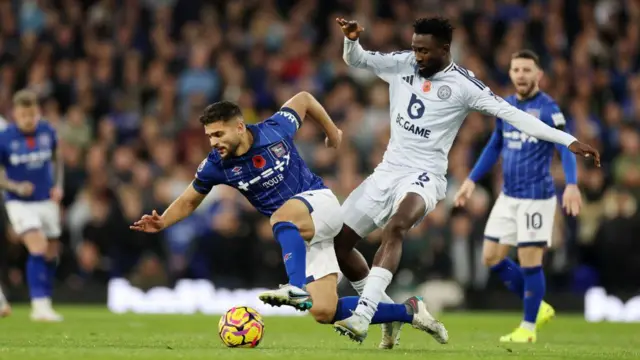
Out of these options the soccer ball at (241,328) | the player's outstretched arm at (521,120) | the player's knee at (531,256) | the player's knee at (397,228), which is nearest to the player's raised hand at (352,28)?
the player's outstretched arm at (521,120)

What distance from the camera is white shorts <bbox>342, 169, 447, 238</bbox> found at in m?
9.72

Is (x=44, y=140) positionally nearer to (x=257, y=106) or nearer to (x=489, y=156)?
(x=489, y=156)

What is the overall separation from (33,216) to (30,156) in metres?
0.68

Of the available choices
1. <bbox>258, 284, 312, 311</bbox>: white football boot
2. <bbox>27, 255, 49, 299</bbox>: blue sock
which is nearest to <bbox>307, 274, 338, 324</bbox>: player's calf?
<bbox>258, 284, 312, 311</bbox>: white football boot

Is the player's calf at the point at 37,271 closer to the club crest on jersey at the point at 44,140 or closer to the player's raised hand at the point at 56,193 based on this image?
the player's raised hand at the point at 56,193

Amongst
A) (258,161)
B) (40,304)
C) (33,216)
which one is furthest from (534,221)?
(33,216)

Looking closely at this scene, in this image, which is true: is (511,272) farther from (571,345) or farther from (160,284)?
(160,284)

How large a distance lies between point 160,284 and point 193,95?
3537 mm

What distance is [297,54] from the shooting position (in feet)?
67.5

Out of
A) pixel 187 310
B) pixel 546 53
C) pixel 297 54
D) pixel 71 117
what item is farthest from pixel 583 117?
pixel 71 117

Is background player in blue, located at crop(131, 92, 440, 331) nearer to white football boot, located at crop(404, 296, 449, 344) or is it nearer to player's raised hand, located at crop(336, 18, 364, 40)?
white football boot, located at crop(404, 296, 449, 344)

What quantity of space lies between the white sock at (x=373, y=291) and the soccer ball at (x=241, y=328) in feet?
2.56

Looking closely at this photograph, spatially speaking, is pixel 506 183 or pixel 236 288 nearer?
pixel 506 183

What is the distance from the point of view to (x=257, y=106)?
1975 cm
